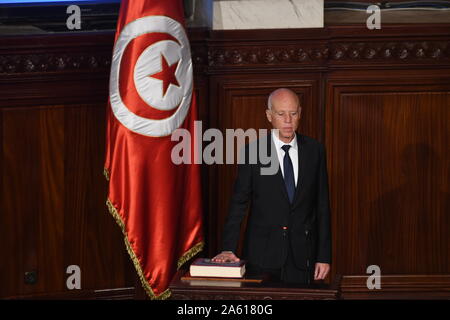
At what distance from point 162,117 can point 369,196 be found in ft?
5.02

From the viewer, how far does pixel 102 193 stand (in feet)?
18.6

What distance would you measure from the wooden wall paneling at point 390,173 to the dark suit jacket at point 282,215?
140 cm

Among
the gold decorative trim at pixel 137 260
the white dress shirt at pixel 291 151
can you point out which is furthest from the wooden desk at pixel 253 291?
the gold decorative trim at pixel 137 260

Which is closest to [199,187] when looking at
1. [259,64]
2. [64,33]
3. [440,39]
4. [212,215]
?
[212,215]

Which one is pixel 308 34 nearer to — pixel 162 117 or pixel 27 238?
pixel 162 117

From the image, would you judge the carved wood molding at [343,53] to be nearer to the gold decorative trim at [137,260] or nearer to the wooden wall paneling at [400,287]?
the gold decorative trim at [137,260]

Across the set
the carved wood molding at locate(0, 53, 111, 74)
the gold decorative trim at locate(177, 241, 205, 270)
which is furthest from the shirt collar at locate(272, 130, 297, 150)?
the carved wood molding at locate(0, 53, 111, 74)

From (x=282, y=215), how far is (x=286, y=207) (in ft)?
0.15

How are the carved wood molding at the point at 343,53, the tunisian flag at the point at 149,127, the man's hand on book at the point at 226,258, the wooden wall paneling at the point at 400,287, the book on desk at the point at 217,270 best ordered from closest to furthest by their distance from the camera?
1. the book on desk at the point at 217,270
2. the man's hand on book at the point at 226,258
3. the tunisian flag at the point at 149,127
4. the carved wood molding at the point at 343,53
5. the wooden wall paneling at the point at 400,287

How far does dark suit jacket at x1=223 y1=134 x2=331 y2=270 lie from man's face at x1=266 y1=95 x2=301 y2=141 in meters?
0.14

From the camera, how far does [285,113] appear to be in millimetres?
4160

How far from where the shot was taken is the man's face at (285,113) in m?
4.16
